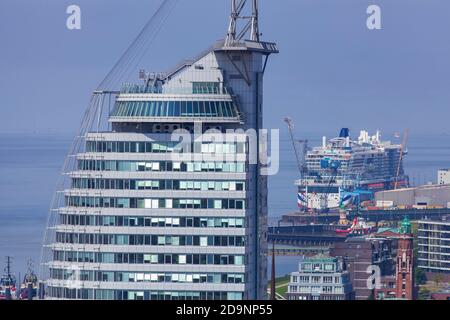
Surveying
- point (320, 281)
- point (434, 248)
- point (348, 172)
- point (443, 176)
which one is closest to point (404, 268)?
point (320, 281)

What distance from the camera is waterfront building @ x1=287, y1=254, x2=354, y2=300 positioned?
43219 mm

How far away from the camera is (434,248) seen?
60.9 metres

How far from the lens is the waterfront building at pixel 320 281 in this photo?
142ft

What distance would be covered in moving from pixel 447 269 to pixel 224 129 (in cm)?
3079

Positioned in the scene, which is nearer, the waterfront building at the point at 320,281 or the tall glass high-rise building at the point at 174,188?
the tall glass high-rise building at the point at 174,188

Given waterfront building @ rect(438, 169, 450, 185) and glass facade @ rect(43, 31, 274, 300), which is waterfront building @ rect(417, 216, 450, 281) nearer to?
waterfront building @ rect(438, 169, 450, 185)

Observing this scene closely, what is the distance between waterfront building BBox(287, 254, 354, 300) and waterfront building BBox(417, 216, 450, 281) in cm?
657

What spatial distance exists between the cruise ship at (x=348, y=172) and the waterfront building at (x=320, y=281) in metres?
44.5

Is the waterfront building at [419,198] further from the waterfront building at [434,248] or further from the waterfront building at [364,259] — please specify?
the waterfront building at [364,259]

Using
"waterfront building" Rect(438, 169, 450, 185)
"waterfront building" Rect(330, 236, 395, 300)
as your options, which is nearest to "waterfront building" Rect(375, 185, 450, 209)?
"waterfront building" Rect(438, 169, 450, 185)

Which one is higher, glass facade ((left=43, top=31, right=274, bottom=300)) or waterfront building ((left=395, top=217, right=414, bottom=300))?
glass facade ((left=43, top=31, right=274, bottom=300))

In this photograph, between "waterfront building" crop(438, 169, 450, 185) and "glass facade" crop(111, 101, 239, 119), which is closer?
"glass facade" crop(111, 101, 239, 119)

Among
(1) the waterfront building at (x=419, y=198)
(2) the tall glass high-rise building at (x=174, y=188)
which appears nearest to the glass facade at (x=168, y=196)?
(2) the tall glass high-rise building at (x=174, y=188)
